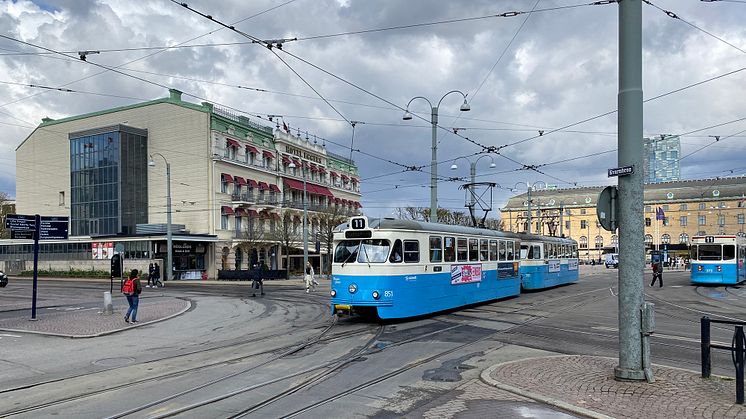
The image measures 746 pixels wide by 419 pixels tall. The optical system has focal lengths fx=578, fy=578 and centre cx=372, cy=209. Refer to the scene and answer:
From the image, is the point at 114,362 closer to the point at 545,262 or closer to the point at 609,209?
the point at 609,209

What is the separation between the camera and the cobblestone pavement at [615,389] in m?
6.87

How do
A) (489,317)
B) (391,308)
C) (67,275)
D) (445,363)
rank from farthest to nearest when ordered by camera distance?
(67,275)
(489,317)
(391,308)
(445,363)

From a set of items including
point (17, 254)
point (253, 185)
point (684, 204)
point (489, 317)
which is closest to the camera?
point (489, 317)

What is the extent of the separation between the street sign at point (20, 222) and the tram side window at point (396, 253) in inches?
456

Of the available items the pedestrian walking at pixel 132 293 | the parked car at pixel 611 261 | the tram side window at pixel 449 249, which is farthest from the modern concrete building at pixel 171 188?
the parked car at pixel 611 261

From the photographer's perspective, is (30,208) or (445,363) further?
(30,208)

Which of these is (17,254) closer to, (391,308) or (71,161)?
(71,161)

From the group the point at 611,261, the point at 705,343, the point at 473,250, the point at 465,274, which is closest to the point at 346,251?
the point at 465,274

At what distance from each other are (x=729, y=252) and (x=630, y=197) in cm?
2907

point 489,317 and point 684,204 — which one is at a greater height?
point 684,204

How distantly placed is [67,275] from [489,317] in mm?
49327

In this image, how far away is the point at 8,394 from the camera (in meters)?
8.55

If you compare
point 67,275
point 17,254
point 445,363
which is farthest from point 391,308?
point 17,254

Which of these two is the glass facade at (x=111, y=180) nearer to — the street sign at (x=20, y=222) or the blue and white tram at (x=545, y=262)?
the street sign at (x=20, y=222)
